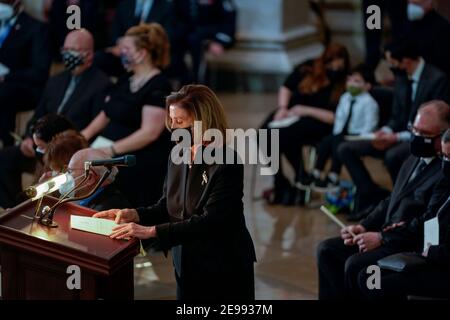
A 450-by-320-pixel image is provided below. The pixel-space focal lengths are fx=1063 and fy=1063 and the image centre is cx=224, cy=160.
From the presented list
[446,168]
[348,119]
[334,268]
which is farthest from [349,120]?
[446,168]

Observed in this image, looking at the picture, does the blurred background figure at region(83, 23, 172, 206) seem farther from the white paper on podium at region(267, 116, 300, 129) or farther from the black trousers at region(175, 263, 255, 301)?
the black trousers at region(175, 263, 255, 301)

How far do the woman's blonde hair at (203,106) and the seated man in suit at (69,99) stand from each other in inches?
107

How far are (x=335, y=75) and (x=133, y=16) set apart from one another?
2.00m

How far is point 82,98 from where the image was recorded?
7402 mm

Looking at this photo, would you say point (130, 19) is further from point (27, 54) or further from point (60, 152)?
point (60, 152)

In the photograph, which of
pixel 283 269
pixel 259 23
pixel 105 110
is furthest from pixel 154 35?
pixel 259 23

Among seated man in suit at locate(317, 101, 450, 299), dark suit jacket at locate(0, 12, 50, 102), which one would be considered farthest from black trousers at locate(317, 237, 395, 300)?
dark suit jacket at locate(0, 12, 50, 102)

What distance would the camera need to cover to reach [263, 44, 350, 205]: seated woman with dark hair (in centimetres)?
825

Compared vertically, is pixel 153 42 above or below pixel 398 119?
above

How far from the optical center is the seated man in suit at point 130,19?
9.07 metres

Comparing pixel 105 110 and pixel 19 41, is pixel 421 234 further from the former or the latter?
pixel 19 41

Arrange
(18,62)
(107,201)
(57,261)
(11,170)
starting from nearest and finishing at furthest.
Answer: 1. (57,261)
2. (107,201)
3. (11,170)
4. (18,62)
